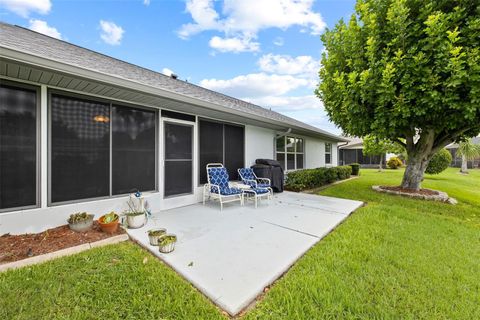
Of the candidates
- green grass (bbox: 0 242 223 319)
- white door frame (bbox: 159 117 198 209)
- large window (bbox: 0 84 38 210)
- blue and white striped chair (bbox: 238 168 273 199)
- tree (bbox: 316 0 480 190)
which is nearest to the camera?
green grass (bbox: 0 242 223 319)

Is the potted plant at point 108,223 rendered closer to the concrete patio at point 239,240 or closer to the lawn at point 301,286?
the concrete patio at point 239,240

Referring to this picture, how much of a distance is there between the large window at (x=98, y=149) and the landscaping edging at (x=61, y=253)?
3.69ft

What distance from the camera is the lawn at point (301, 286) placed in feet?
6.38

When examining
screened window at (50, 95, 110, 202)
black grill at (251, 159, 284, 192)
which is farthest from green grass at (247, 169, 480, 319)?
screened window at (50, 95, 110, 202)

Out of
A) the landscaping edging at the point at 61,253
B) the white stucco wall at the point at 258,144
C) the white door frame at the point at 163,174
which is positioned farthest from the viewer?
the white stucco wall at the point at 258,144

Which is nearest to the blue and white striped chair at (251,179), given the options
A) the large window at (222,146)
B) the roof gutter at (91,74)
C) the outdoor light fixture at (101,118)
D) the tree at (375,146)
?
the large window at (222,146)

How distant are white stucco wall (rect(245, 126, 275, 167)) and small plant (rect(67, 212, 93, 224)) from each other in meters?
4.85

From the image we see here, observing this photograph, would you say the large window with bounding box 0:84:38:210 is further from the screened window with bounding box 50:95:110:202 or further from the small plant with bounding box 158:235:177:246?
the small plant with bounding box 158:235:177:246

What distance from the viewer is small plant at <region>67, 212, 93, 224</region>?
361 centimetres

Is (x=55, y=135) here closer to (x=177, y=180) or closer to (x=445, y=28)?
(x=177, y=180)

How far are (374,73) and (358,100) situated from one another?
89 centimetres

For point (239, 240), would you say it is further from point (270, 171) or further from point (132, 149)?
point (270, 171)

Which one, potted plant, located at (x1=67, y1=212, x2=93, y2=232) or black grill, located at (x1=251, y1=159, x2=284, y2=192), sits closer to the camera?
potted plant, located at (x1=67, y1=212, x2=93, y2=232)

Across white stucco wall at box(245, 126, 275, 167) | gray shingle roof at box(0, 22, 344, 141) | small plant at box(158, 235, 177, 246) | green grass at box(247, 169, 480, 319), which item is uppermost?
gray shingle roof at box(0, 22, 344, 141)
